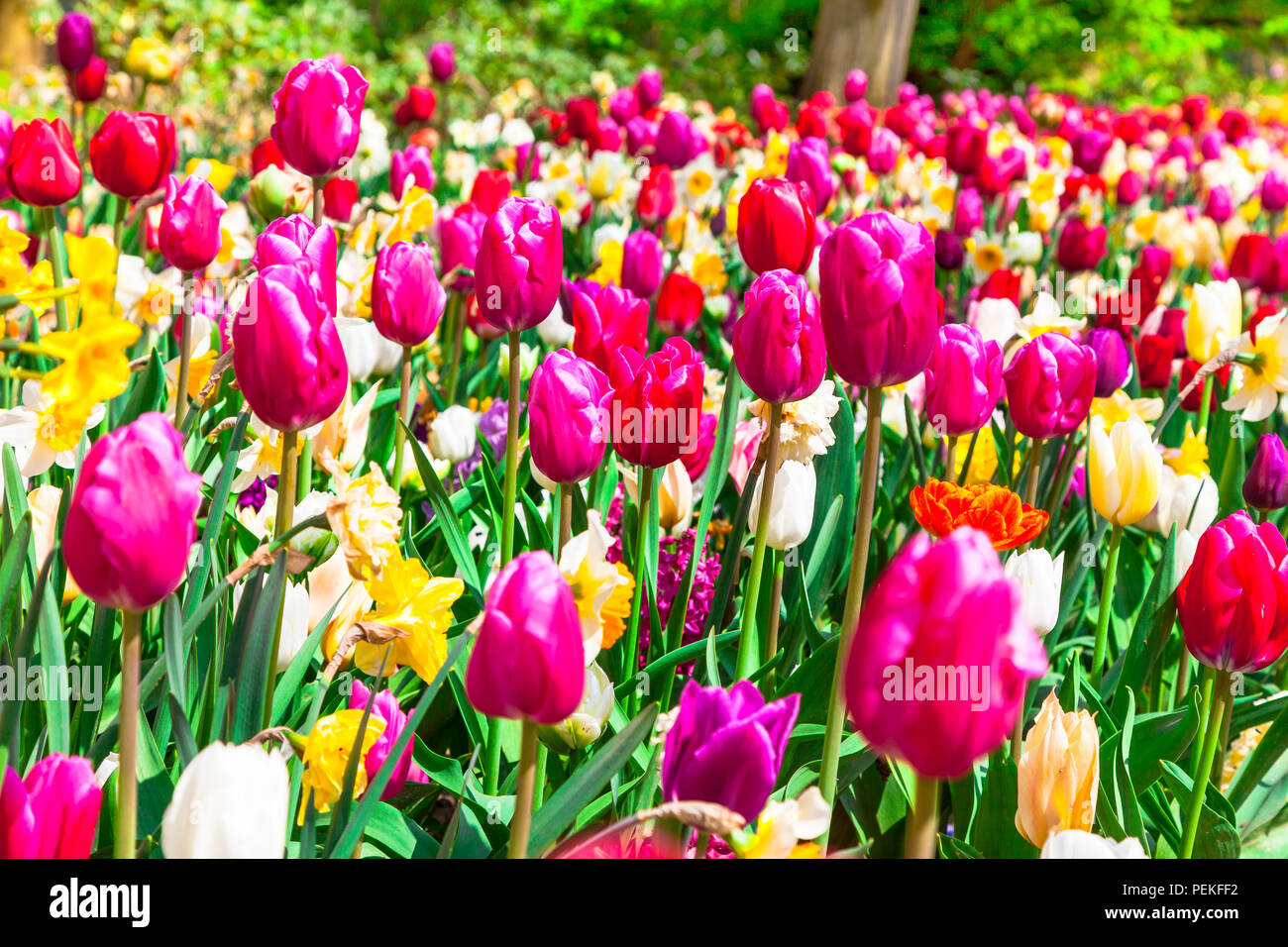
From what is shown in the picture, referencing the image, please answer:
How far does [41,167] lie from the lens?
2010mm

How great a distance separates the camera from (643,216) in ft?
12.5

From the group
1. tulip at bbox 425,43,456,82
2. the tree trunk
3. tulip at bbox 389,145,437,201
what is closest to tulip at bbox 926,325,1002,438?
tulip at bbox 389,145,437,201

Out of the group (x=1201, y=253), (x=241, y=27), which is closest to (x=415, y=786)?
(x=1201, y=253)

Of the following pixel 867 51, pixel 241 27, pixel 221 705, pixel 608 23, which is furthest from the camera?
pixel 608 23

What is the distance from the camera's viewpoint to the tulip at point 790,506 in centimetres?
161

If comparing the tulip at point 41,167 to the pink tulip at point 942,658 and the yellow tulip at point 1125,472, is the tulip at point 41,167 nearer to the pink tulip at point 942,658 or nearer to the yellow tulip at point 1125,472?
the yellow tulip at point 1125,472

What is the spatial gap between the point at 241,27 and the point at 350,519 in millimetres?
9527

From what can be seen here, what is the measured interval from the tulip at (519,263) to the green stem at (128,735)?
31.5 inches

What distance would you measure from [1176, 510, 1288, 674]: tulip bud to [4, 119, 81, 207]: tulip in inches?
70.2

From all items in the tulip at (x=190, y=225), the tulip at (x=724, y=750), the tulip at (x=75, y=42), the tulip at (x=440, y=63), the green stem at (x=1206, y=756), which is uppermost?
the tulip at (x=440, y=63)

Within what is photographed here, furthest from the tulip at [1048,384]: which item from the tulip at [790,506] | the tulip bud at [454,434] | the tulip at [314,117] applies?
the tulip at [314,117]

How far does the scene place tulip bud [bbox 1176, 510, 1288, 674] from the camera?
1.21 metres

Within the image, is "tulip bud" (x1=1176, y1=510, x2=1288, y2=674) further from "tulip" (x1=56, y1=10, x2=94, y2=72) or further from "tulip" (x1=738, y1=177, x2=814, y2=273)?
"tulip" (x1=56, y1=10, x2=94, y2=72)
